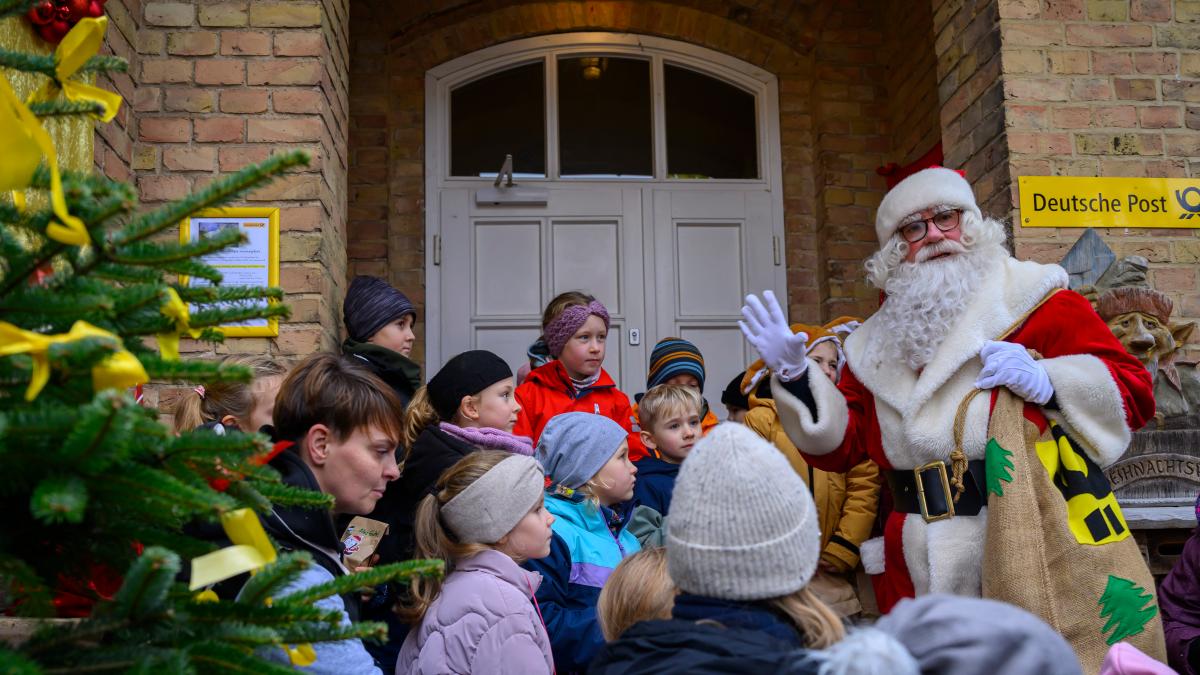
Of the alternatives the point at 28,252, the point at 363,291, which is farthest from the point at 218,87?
the point at 28,252

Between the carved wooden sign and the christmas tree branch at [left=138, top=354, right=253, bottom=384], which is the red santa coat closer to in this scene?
the carved wooden sign

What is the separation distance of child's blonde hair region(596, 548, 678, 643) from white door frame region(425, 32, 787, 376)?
13.4ft

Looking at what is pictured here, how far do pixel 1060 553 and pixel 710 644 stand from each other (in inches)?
65.9

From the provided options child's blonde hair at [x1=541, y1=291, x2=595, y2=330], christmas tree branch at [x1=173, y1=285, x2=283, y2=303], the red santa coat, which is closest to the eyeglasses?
the red santa coat

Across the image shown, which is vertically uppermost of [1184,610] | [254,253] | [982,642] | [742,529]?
[254,253]

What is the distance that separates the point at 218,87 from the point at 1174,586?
3918 millimetres

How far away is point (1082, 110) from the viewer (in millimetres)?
4695

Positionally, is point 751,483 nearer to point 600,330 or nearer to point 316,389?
point 316,389

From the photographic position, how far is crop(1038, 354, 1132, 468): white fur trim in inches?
115

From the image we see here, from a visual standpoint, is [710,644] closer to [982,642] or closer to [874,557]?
[982,642]

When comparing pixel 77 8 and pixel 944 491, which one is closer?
pixel 944 491

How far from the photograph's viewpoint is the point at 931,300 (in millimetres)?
3127

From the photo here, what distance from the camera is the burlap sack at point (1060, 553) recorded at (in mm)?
2764

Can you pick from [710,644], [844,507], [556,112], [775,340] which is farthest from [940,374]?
[556,112]
